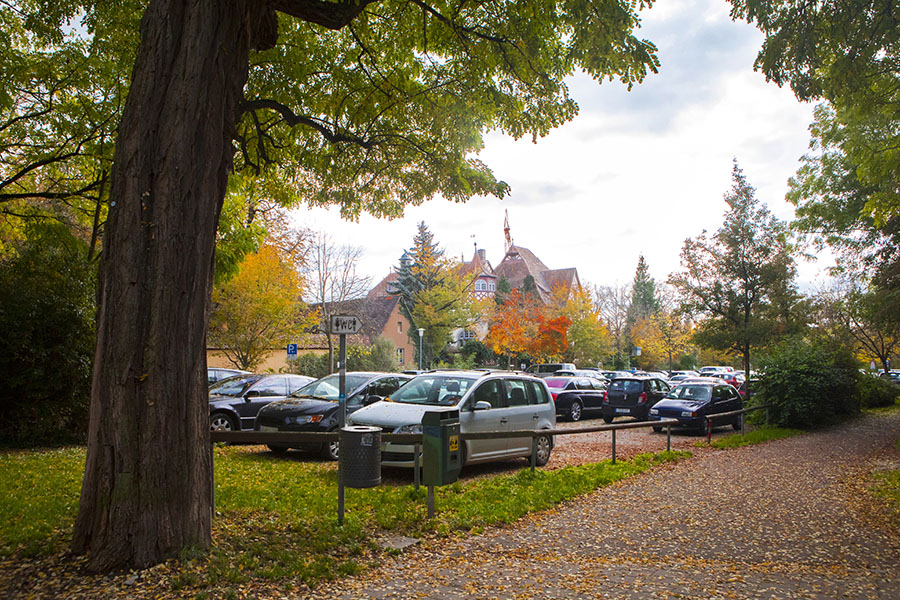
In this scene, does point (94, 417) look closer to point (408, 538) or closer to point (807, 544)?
point (408, 538)

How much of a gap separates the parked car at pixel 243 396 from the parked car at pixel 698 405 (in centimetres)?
1025

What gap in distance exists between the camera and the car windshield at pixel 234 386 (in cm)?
1460

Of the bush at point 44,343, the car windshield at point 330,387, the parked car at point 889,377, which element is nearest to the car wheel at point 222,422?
the car windshield at point 330,387

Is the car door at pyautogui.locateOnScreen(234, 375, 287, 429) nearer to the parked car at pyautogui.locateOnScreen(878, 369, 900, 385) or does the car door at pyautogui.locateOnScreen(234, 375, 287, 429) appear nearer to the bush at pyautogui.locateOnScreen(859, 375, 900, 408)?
the bush at pyautogui.locateOnScreen(859, 375, 900, 408)

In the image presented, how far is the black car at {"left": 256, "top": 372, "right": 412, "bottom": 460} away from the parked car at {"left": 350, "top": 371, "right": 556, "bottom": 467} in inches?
57.5

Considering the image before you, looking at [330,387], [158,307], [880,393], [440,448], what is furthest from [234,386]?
[880,393]

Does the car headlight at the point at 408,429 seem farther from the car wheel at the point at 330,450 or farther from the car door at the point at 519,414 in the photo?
the car wheel at the point at 330,450

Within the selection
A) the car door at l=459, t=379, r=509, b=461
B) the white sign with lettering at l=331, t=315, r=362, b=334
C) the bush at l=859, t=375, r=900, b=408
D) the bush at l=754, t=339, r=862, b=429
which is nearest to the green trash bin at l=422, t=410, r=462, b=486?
the white sign with lettering at l=331, t=315, r=362, b=334

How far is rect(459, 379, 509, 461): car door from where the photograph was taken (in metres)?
9.90

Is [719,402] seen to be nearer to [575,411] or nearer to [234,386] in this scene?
[575,411]

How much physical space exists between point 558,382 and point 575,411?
47.4 inches

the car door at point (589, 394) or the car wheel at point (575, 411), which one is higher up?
the car door at point (589, 394)

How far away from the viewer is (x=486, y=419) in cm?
1030

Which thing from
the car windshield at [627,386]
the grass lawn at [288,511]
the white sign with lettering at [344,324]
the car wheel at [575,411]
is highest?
the white sign with lettering at [344,324]
